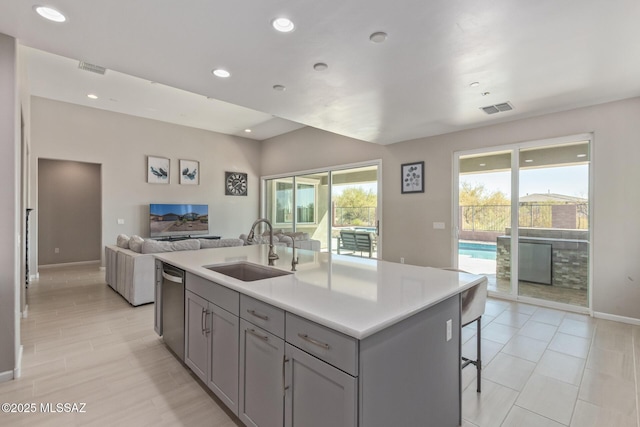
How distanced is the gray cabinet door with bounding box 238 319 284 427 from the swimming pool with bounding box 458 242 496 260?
171 inches

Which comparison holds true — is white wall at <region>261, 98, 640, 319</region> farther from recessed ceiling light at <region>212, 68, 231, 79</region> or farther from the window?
recessed ceiling light at <region>212, 68, 231, 79</region>

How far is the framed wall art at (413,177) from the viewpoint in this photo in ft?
17.7

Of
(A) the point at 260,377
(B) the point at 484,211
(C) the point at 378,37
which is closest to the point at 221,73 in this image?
(C) the point at 378,37

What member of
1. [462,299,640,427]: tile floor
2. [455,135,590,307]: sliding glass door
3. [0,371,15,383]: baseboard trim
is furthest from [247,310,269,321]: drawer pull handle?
[455,135,590,307]: sliding glass door

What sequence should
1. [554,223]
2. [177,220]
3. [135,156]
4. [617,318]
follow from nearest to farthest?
1. [617,318]
2. [554,223]
3. [135,156]
4. [177,220]

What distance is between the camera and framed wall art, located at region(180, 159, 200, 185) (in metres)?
7.56

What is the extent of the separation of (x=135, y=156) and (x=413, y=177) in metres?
6.22

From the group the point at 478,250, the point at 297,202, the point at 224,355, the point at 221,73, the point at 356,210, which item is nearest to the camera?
the point at 224,355

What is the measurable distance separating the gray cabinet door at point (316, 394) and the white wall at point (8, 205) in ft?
7.78

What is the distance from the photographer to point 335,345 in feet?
3.80

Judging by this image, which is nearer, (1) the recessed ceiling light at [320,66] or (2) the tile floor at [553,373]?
(2) the tile floor at [553,373]

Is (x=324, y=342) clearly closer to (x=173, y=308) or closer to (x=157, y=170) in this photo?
(x=173, y=308)

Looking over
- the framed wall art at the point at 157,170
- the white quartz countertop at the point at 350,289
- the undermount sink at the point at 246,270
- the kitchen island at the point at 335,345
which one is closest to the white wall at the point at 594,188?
the white quartz countertop at the point at 350,289

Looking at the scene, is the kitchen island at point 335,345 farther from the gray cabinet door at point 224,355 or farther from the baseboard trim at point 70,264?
the baseboard trim at point 70,264
